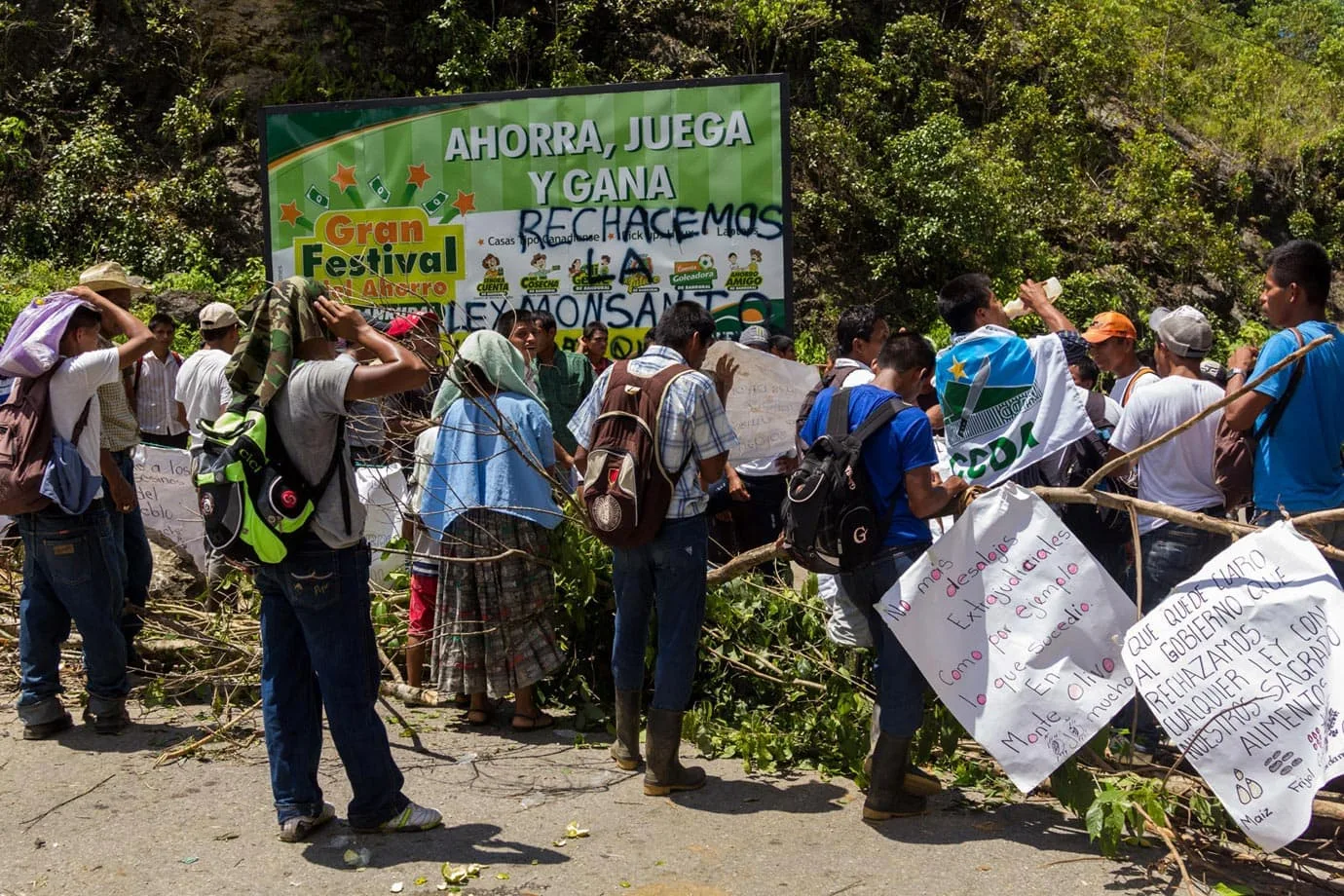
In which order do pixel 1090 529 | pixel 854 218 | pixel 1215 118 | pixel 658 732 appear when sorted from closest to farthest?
pixel 658 732 < pixel 1090 529 < pixel 854 218 < pixel 1215 118

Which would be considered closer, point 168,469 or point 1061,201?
point 168,469

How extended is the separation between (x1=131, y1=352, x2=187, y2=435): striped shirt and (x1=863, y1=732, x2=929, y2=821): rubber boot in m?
6.20

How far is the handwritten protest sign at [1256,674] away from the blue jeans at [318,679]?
8.42 ft

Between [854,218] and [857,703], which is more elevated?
[854,218]

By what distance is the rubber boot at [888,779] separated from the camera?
4.47 metres

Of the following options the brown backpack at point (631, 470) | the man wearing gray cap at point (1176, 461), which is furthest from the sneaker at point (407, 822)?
the man wearing gray cap at point (1176, 461)

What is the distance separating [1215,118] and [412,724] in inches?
680

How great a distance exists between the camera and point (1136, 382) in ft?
18.2

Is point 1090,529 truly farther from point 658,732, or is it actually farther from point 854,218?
point 854,218

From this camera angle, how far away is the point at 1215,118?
18.8 m

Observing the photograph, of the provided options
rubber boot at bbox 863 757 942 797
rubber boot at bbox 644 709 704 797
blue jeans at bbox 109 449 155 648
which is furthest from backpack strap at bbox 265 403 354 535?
blue jeans at bbox 109 449 155 648

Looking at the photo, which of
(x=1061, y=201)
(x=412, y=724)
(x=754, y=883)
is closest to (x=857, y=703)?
(x=754, y=883)

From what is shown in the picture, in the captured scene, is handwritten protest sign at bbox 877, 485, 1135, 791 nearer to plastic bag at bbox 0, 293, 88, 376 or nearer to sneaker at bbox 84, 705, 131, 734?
sneaker at bbox 84, 705, 131, 734

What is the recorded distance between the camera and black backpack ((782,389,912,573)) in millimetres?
4332
